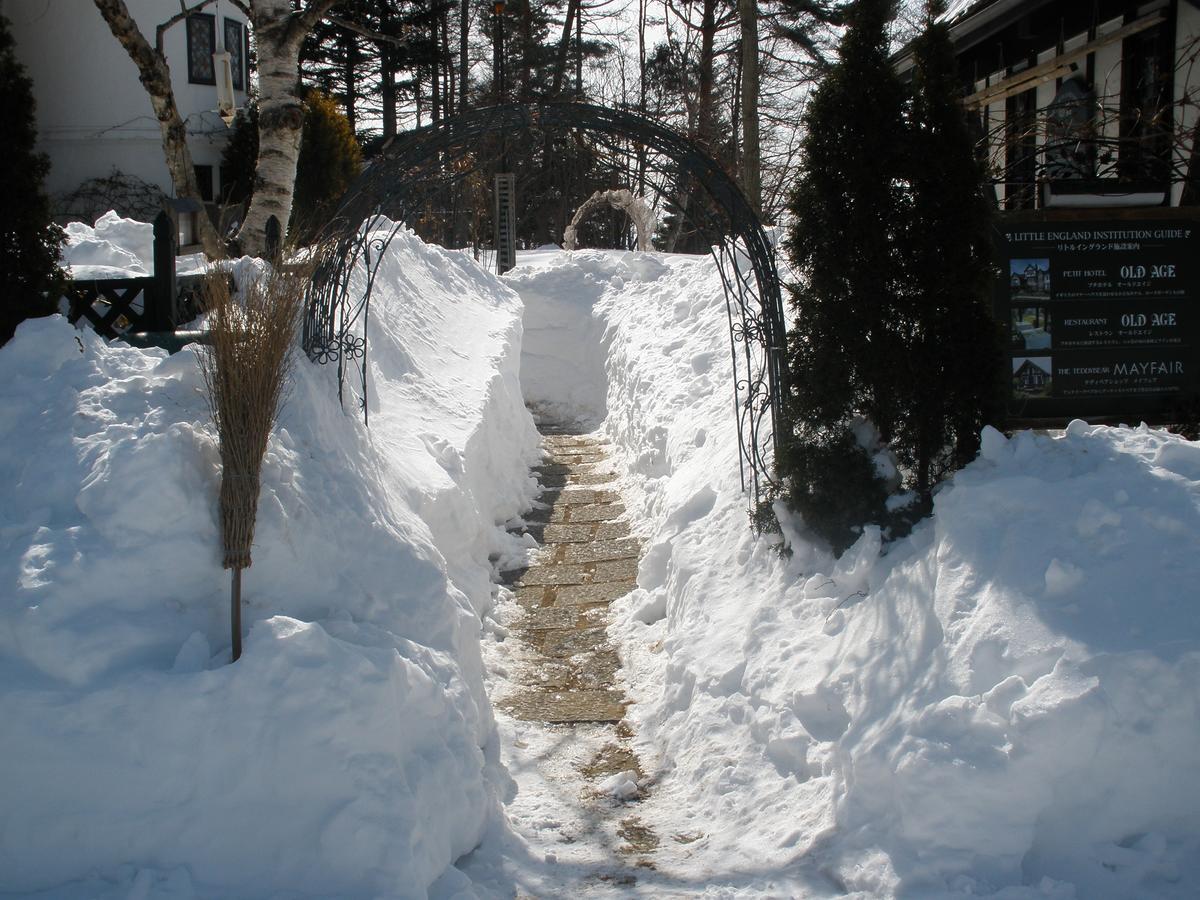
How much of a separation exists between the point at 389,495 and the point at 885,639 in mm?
2847

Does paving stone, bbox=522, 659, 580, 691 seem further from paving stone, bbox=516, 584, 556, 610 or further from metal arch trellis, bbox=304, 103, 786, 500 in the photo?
metal arch trellis, bbox=304, 103, 786, 500

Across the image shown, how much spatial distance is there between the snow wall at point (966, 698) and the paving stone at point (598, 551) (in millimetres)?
1972

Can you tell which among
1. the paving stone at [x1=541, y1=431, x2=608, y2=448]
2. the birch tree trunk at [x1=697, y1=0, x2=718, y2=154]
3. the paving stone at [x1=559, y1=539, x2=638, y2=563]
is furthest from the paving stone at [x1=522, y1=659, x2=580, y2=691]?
the birch tree trunk at [x1=697, y1=0, x2=718, y2=154]

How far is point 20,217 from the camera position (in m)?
5.06

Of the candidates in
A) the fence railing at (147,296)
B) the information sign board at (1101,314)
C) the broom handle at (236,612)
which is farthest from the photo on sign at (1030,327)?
the fence railing at (147,296)

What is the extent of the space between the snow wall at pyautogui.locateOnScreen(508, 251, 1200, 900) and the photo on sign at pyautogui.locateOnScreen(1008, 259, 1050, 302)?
1108 mm

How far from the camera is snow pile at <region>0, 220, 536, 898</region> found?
353 cm

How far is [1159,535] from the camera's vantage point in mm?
4156

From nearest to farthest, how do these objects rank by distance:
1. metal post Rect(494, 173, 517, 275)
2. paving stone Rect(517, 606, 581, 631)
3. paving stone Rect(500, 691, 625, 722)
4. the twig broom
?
the twig broom < paving stone Rect(500, 691, 625, 722) < paving stone Rect(517, 606, 581, 631) < metal post Rect(494, 173, 517, 275)

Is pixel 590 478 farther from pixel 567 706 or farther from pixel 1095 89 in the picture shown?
pixel 1095 89

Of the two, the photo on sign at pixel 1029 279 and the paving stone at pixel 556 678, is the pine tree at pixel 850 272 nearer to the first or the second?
the photo on sign at pixel 1029 279

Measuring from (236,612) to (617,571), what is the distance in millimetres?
4215

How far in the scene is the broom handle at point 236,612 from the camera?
12.8 feet

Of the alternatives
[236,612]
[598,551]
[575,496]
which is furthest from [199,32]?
[236,612]
